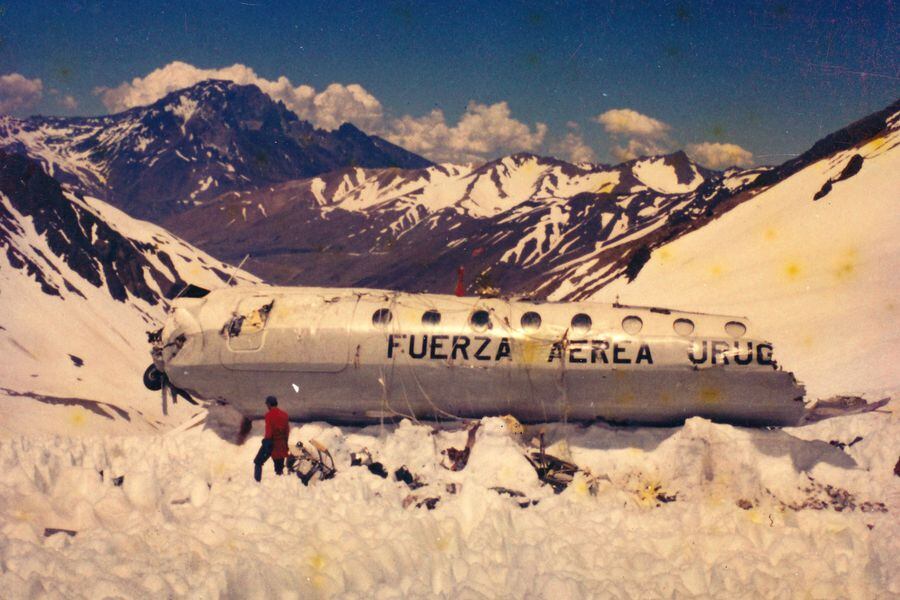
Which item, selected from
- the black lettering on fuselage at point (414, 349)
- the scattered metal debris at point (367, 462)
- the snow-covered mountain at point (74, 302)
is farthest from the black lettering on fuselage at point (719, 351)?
the snow-covered mountain at point (74, 302)

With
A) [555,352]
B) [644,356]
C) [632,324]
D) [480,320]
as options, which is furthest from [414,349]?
[644,356]

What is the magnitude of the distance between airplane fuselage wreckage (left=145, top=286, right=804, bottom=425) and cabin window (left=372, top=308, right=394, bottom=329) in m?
0.04

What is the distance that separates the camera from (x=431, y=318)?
1847 centimetres

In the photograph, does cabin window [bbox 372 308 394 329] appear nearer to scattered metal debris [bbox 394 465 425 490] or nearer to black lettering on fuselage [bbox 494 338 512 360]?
black lettering on fuselage [bbox 494 338 512 360]

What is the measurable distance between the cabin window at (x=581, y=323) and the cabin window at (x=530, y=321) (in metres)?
1.12

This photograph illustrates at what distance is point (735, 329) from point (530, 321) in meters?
6.29

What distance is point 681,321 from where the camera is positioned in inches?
708

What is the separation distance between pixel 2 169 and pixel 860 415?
12191 centimetres

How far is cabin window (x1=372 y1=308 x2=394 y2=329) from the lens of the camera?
18.3 metres

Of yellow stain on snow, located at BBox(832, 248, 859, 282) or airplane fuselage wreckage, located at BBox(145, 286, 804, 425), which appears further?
yellow stain on snow, located at BBox(832, 248, 859, 282)

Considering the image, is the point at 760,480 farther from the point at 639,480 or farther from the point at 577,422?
the point at 577,422

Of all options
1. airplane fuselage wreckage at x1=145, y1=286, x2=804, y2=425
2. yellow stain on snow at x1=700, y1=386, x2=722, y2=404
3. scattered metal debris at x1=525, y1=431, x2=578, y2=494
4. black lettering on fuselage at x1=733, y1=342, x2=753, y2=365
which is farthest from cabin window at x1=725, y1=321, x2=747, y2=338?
scattered metal debris at x1=525, y1=431, x2=578, y2=494

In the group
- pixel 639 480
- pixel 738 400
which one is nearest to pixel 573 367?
pixel 639 480

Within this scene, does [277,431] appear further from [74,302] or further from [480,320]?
[74,302]
